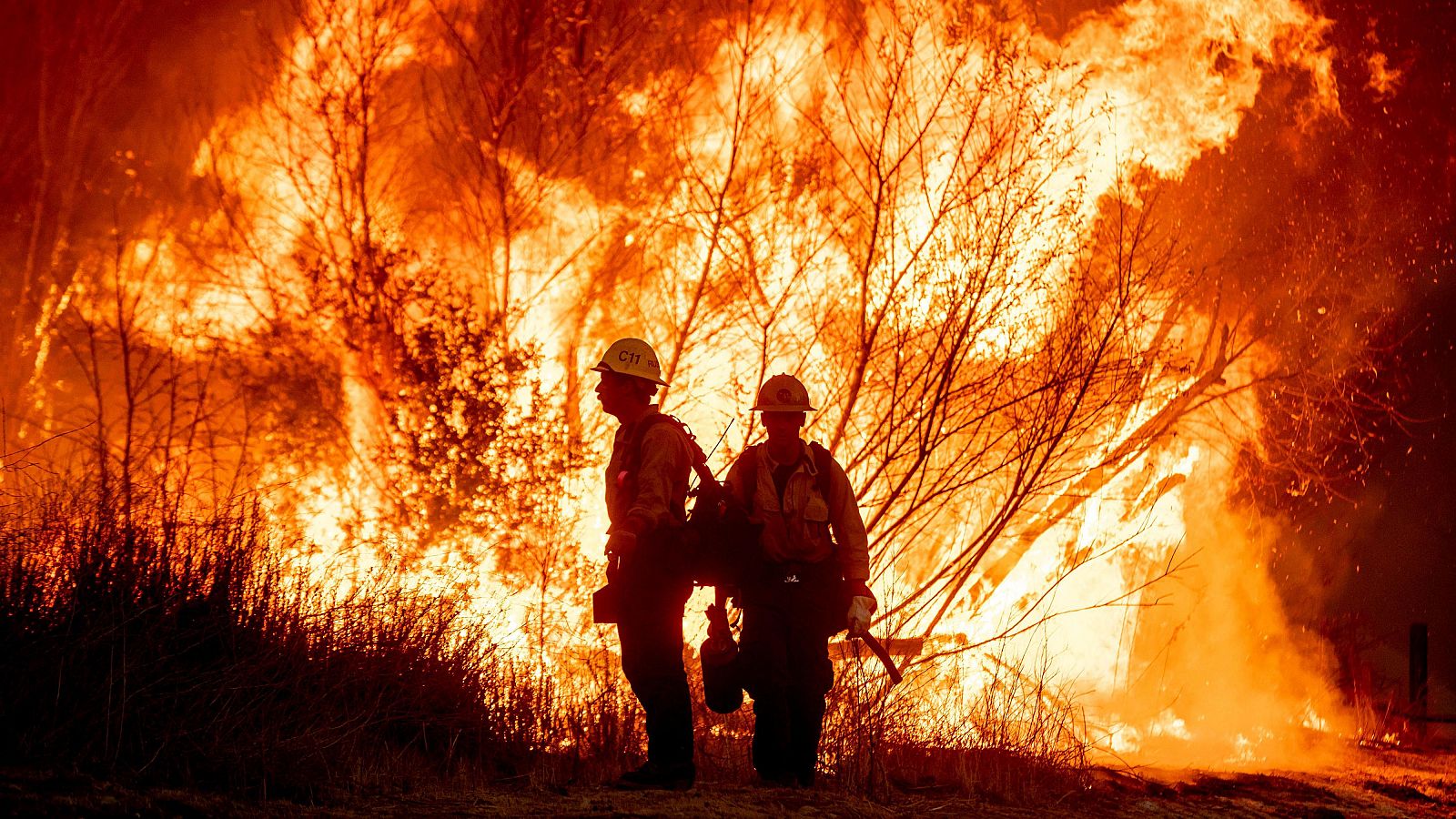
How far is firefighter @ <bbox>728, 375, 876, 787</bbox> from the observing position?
5609mm

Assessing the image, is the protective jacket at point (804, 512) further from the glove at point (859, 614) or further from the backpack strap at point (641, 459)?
the backpack strap at point (641, 459)

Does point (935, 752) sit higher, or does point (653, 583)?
point (653, 583)

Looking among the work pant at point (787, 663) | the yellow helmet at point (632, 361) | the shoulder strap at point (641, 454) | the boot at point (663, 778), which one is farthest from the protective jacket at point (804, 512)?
the boot at point (663, 778)

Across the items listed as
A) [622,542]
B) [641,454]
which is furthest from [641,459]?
[622,542]

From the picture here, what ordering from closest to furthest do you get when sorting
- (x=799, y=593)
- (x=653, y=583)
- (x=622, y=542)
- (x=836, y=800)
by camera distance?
1. (x=622, y=542)
2. (x=653, y=583)
3. (x=836, y=800)
4. (x=799, y=593)

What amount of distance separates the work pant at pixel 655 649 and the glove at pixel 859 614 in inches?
33.1

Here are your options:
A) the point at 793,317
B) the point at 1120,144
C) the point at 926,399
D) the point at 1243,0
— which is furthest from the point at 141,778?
the point at 1243,0

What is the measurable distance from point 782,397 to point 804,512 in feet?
1.85

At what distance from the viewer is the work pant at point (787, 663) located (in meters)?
5.59

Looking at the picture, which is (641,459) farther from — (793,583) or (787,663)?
(787,663)

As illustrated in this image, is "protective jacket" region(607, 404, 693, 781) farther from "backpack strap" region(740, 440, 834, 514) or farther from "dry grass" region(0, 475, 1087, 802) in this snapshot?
"dry grass" region(0, 475, 1087, 802)

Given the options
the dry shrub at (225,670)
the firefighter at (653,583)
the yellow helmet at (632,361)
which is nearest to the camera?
the dry shrub at (225,670)

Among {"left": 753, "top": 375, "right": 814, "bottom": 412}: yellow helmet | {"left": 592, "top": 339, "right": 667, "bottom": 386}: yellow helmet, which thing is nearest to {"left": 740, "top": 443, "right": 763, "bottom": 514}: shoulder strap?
{"left": 753, "top": 375, "right": 814, "bottom": 412}: yellow helmet

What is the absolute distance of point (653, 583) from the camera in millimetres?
5258
